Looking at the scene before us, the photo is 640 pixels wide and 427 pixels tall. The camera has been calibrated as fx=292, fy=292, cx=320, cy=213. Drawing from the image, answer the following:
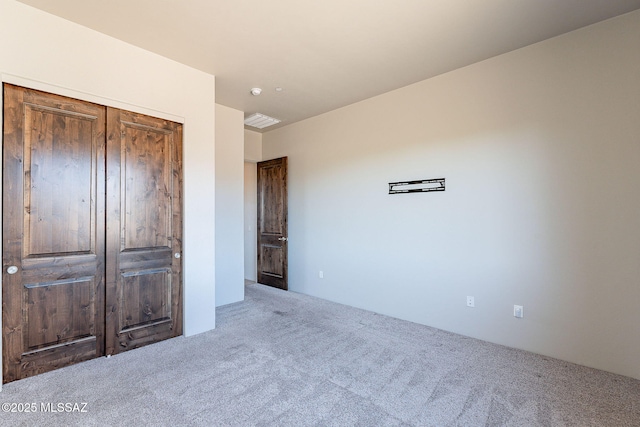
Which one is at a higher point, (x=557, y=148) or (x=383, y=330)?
(x=557, y=148)

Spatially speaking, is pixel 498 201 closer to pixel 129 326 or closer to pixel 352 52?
pixel 352 52

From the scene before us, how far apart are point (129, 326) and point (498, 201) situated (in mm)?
3963

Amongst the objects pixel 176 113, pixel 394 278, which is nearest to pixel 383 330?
pixel 394 278

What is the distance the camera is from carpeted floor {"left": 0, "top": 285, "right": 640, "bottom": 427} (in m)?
1.93

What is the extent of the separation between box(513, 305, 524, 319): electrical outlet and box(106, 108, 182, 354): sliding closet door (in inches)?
139

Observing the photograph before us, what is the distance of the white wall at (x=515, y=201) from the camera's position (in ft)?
8.12

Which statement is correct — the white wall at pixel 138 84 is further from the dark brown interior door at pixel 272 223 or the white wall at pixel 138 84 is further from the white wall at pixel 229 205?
the dark brown interior door at pixel 272 223

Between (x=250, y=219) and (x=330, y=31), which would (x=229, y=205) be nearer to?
(x=250, y=219)

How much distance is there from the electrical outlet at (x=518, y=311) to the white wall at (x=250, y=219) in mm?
4542

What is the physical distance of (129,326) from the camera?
288 cm

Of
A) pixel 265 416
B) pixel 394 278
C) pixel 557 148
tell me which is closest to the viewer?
pixel 265 416

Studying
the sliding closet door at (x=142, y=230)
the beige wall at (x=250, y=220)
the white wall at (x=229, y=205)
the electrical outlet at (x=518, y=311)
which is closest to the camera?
the sliding closet door at (x=142, y=230)

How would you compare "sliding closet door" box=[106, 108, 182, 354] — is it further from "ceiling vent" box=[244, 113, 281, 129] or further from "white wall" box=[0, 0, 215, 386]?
"ceiling vent" box=[244, 113, 281, 129]

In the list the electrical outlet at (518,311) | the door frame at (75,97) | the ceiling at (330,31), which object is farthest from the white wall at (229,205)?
the electrical outlet at (518,311)
